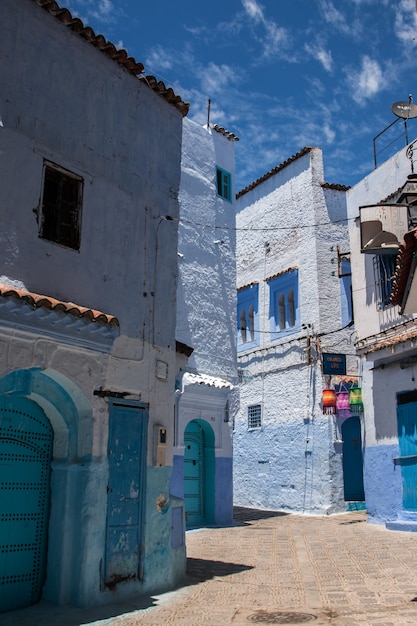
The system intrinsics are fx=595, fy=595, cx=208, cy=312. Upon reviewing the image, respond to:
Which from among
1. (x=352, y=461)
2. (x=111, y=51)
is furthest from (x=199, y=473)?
(x=111, y=51)

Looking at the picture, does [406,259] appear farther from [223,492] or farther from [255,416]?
[255,416]

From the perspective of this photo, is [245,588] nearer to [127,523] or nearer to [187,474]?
[127,523]

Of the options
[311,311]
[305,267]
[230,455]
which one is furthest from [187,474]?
[305,267]

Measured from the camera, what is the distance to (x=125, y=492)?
731cm

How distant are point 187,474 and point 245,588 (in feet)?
23.1

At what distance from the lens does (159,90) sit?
8.99 metres

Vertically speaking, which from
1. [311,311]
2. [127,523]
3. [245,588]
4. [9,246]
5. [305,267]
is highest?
[305,267]

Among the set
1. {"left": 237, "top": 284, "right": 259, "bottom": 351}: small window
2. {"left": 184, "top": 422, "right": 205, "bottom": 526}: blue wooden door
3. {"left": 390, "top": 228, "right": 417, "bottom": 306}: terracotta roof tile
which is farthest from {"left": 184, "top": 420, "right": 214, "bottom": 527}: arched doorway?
{"left": 390, "top": 228, "right": 417, "bottom": 306}: terracotta roof tile

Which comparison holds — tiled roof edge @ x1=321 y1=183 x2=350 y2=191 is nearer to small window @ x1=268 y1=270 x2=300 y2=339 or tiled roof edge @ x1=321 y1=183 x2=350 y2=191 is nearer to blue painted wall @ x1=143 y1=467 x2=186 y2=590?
small window @ x1=268 y1=270 x2=300 y2=339

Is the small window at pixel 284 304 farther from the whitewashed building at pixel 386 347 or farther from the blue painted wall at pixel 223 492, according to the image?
the blue painted wall at pixel 223 492

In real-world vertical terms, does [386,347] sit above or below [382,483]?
above

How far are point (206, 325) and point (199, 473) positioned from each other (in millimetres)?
3783

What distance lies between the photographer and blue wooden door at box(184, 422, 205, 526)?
14.3m

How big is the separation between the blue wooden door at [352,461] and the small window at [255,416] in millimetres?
2953
